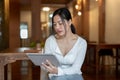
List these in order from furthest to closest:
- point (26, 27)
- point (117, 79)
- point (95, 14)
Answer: point (26, 27)
point (95, 14)
point (117, 79)

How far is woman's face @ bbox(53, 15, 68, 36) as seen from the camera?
1.79 metres

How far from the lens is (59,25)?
179cm

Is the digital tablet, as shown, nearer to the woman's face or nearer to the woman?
the woman

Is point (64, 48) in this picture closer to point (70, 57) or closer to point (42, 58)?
point (70, 57)

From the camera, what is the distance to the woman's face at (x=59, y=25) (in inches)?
70.5

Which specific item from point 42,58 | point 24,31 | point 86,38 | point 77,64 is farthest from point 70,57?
point 24,31

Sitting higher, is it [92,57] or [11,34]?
[11,34]

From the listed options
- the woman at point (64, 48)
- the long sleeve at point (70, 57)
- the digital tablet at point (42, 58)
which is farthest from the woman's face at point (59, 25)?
the digital tablet at point (42, 58)

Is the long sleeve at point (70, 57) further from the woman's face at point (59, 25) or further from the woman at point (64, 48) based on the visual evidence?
the woman's face at point (59, 25)

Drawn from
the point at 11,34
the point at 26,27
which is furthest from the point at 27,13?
the point at 11,34

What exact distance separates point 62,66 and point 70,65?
0.19ft

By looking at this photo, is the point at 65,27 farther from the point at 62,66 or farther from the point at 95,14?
the point at 95,14

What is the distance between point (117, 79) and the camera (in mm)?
5312

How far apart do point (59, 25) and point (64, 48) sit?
0.18m
